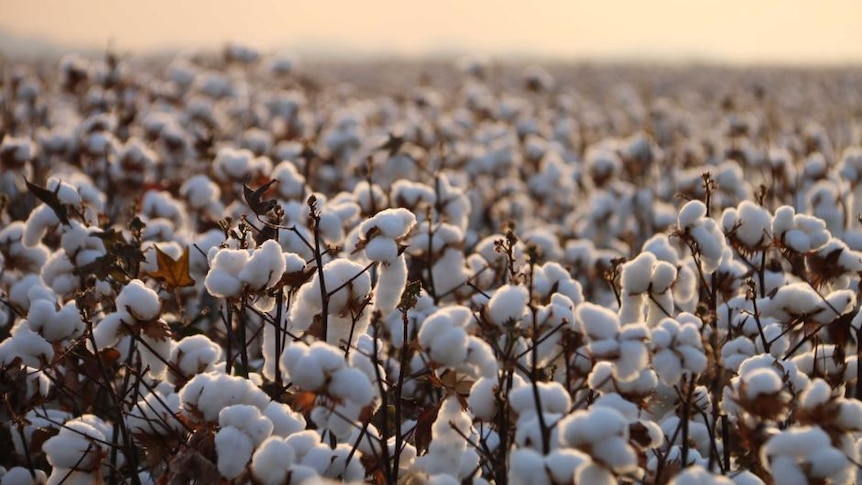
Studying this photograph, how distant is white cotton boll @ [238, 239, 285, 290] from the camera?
2057 millimetres

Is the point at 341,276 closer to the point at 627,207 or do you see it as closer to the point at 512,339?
the point at 512,339

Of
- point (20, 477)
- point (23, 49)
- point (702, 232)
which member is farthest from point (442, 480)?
point (23, 49)

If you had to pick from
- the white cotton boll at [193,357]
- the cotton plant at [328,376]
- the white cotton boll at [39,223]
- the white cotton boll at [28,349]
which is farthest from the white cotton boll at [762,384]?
the white cotton boll at [39,223]

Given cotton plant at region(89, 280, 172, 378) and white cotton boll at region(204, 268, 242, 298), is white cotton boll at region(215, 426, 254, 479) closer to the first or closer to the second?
white cotton boll at region(204, 268, 242, 298)

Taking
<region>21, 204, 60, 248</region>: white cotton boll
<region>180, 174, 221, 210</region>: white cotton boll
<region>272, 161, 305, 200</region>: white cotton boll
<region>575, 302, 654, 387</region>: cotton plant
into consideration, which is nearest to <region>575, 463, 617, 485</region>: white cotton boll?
<region>575, 302, 654, 387</region>: cotton plant

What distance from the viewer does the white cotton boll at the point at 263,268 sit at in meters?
2.06

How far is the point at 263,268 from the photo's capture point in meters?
2.06

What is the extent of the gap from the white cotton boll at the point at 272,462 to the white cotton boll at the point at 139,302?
560mm

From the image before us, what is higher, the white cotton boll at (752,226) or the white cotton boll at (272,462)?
the white cotton boll at (752,226)

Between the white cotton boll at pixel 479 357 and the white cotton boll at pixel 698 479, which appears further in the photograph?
the white cotton boll at pixel 479 357

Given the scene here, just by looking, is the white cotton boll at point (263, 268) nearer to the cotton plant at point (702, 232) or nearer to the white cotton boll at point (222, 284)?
the white cotton boll at point (222, 284)

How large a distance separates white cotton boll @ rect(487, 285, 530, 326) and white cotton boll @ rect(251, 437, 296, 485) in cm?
42

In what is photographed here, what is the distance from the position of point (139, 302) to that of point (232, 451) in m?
0.50

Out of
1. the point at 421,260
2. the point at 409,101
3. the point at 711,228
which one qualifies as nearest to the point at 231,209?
the point at 421,260
